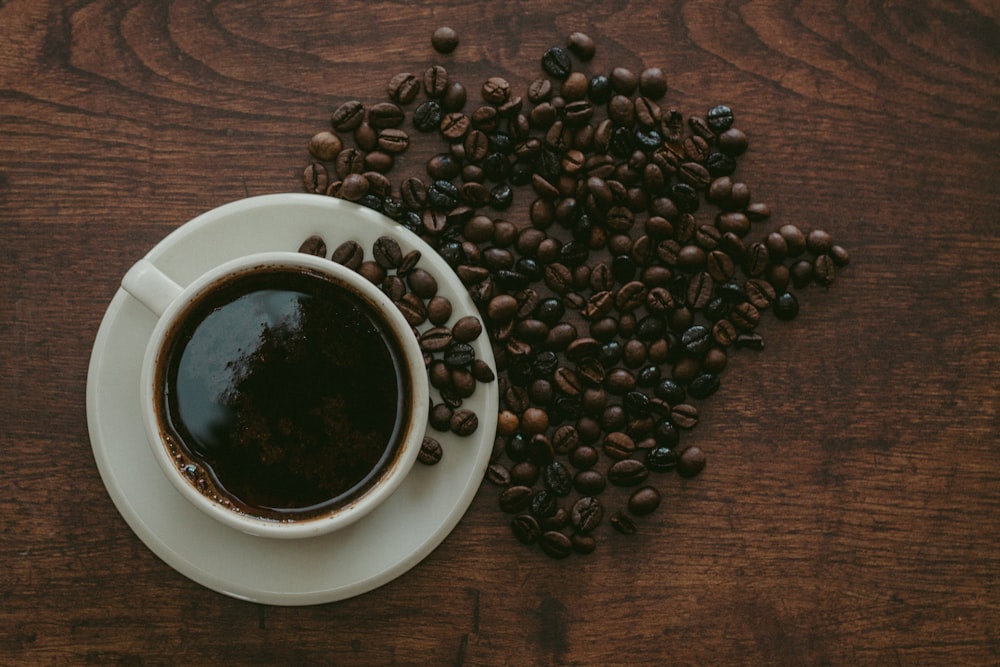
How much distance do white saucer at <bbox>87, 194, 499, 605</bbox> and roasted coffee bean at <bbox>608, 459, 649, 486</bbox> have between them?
7.6 inches

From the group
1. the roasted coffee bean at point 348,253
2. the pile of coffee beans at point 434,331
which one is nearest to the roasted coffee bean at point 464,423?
the pile of coffee beans at point 434,331

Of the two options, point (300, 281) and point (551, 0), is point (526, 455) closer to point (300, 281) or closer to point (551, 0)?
point (300, 281)

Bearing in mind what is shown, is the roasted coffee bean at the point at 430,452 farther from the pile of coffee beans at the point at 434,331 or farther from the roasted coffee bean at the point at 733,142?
the roasted coffee bean at the point at 733,142

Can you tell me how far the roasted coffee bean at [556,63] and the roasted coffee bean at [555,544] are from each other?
24.2 inches

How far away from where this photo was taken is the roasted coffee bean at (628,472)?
110 cm

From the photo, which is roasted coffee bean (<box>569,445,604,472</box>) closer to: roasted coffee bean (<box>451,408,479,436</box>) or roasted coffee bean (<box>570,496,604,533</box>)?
roasted coffee bean (<box>570,496,604,533</box>)

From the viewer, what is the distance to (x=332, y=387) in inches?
37.3

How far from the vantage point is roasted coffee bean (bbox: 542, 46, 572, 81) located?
110cm

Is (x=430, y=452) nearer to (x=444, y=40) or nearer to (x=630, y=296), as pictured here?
(x=630, y=296)

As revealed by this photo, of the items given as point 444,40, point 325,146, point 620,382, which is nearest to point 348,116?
Answer: point 325,146

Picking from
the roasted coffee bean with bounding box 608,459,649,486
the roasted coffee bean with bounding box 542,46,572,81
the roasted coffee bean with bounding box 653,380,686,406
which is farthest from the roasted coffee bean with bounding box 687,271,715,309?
the roasted coffee bean with bounding box 542,46,572,81

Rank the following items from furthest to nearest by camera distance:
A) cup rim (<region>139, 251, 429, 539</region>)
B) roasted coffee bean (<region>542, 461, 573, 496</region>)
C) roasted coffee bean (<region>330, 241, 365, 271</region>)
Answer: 1. roasted coffee bean (<region>542, 461, 573, 496</region>)
2. roasted coffee bean (<region>330, 241, 365, 271</region>)
3. cup rim (<region>139, 251, 429, 539</region>)

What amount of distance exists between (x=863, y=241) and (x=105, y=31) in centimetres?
107

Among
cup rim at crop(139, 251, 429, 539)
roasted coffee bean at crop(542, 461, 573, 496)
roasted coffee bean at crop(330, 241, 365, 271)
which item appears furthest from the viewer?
roasted coffee bean at crop(542, 461, 573, 496)
